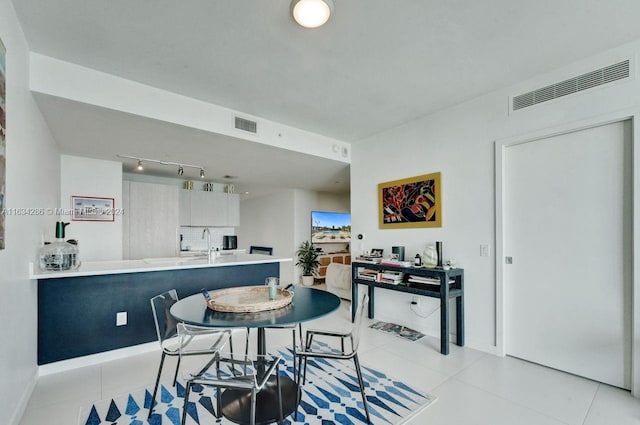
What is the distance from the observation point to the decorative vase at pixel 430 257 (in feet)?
10.7

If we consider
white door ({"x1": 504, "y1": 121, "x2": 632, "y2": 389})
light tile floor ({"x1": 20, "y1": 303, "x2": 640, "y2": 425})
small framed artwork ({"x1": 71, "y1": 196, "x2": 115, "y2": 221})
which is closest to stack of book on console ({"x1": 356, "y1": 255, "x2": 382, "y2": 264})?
light tile floor ({"x1": 20, "y1": 303, "x2": 640, "y2": 425})

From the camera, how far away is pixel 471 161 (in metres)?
3.20

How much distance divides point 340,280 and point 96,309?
328 centimetres

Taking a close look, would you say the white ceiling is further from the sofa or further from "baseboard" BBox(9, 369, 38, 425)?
the sofa

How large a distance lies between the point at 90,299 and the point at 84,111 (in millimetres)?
1707

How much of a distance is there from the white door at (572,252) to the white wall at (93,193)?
5.25 m

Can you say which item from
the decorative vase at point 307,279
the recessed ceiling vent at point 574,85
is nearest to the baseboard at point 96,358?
the recessed ceiling vent at point 574,85

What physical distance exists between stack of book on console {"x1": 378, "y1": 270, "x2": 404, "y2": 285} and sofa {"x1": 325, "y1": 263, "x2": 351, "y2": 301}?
124 centimetres

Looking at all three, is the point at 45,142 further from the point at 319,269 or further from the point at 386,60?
the point at 319,269

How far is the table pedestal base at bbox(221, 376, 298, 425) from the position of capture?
6.24ft

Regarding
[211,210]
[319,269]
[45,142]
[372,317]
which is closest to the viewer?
[45,142]

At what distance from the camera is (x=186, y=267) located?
3178 mm

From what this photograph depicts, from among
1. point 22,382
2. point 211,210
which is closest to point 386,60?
point 22,382

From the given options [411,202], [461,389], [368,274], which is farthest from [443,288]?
[411,202]
